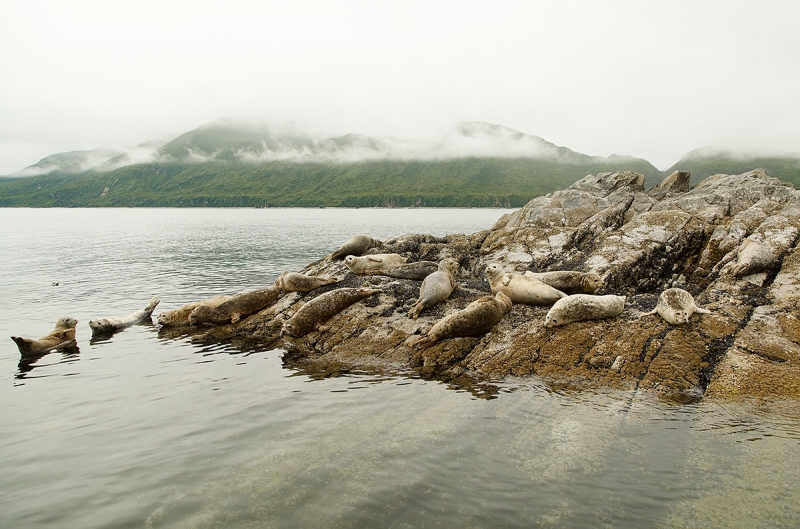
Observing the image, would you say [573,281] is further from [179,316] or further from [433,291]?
[179,316]

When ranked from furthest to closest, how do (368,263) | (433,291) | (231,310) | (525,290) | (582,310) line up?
1. (368,263)
2. (231,310)
3. (433,291)
4. (525,290)
5. (582,310)

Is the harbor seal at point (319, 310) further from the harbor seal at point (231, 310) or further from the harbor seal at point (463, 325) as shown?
the harbor seal at point (463, 325)

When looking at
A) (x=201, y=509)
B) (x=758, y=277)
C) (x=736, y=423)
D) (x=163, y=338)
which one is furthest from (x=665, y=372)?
(x=163, y=338)

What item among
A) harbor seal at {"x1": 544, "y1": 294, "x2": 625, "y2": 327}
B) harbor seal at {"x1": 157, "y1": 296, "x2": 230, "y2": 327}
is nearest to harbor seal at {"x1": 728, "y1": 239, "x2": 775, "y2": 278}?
harbor seal at {"x1": 544, "y1": 294, "x2": 625, "y2": 327}

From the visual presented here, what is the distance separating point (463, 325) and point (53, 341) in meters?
14.6

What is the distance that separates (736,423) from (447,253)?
1299cm

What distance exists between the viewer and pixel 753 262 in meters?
13.1

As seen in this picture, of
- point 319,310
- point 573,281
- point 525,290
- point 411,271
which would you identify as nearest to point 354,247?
point 411,271

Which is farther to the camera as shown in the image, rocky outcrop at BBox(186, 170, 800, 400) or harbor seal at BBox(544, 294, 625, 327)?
harbor seal at BBox(544, 294, 625, 327)

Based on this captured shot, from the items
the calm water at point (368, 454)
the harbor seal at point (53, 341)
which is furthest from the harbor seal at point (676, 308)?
the harbor seal at point (53, 341)

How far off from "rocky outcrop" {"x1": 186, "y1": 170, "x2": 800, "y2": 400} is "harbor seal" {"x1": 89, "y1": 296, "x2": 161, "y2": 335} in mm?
4672

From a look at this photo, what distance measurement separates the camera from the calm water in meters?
6.34

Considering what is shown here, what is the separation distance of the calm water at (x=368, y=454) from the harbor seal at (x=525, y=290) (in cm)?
391

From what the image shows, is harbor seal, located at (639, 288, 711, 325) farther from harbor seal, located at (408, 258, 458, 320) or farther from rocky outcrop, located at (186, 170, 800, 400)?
harbor seal, located at (408, 258, 458, 320)
